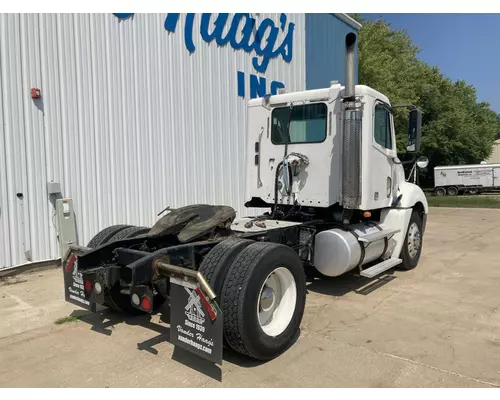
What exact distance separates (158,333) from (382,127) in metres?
4.18

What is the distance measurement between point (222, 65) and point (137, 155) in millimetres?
3177

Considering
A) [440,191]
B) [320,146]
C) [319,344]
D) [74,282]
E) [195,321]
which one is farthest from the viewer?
[440,191]

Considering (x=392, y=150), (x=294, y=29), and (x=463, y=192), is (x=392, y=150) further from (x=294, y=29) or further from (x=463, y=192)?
(x=463, y=192)

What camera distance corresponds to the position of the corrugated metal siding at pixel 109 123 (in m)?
6.84

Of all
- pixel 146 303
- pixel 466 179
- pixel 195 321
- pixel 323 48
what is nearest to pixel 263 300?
pixel 195 321

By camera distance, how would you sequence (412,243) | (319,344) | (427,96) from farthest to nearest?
1. (427,96)
2. (412,243)
3. (319,344)

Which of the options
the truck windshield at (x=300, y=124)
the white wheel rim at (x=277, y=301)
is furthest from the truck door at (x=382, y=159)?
the white wheel rim at (x=277, y=301)

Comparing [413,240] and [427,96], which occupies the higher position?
[427,96]

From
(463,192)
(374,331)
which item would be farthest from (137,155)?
(463,192)

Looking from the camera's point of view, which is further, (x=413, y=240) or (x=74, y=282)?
(x=413, y=240)

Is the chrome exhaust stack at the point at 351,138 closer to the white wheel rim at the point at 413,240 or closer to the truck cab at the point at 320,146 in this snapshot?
the truck cab at the point at 320,146

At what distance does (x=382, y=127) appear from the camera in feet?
20.7

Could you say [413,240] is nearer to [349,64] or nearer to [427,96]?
[349,64]

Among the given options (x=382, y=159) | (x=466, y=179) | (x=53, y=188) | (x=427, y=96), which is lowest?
(x=466, y=179)
